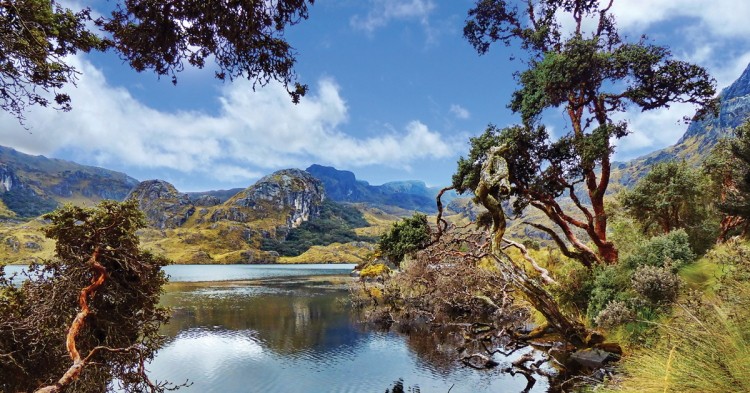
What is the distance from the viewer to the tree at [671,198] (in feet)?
87.0

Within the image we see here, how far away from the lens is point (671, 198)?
26.5 m

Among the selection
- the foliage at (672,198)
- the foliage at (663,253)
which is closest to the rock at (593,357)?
the foliage at (663,253)

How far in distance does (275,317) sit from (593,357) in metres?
35.4

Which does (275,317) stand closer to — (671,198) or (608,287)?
(608,287)

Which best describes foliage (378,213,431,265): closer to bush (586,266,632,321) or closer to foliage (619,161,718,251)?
foliage (619,161,718,251)

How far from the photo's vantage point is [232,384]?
893 inches

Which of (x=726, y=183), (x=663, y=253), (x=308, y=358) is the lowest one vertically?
(x=308, y=358)

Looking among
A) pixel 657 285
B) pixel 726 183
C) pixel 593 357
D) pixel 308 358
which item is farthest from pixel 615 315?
pixel 308 358

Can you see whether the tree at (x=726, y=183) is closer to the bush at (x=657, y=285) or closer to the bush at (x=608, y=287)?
the bush at (x=608, y=287)

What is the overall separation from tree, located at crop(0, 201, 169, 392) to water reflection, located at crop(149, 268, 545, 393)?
43.7 ft

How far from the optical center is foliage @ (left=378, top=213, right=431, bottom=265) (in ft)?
181

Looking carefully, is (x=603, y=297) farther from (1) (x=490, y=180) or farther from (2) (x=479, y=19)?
(2) (x=479, y=19)

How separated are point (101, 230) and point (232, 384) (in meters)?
16.4

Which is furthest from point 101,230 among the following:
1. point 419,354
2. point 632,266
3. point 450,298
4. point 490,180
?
point 450,298
